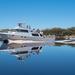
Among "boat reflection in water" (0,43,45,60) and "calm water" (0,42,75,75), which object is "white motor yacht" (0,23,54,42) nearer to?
"boat reflection in water" (0,43,45,60)

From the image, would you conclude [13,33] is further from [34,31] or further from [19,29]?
[34,31]

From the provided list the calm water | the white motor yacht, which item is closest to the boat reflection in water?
the calm water

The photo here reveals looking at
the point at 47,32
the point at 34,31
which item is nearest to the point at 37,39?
the point at 34,31

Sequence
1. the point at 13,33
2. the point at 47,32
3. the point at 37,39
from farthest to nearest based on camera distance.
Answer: the point at 47,32, the point at 37,39, the point at 13,33

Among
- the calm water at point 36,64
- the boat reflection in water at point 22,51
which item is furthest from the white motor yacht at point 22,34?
the calm water at point 36,64

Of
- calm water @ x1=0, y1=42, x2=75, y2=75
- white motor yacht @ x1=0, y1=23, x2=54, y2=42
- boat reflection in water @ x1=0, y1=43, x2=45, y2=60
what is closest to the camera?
calm water @ x1=0, y1=42, x2=75, y2=75

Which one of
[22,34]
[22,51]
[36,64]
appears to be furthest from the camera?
[22,34]

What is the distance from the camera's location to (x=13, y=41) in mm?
46750

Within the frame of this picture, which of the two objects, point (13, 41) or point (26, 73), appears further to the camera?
point (13, 41)

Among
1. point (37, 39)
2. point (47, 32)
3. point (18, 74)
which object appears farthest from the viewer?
point (47, 32)

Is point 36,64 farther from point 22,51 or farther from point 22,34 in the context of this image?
point 22,34

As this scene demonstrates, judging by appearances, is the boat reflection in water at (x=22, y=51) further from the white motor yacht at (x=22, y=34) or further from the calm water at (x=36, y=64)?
the white motor yacht at (x=22, y=34)

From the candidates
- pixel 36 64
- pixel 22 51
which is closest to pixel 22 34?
pixel 22 51

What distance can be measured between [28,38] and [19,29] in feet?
7.92
